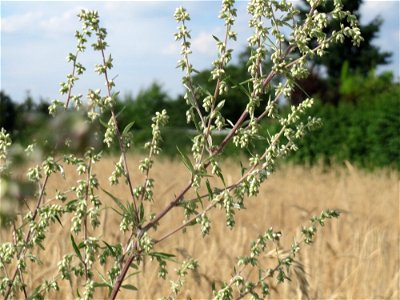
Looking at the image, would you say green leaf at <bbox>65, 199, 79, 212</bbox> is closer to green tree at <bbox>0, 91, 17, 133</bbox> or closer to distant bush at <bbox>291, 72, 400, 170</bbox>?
green tree at <bbox>0, 91, 17, 133</bbox>

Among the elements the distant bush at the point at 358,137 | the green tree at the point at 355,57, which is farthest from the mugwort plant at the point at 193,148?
the green tree at the point at 355,57

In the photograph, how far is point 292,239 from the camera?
6137mm

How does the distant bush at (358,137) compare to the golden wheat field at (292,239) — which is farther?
the distant bush at (358,137)

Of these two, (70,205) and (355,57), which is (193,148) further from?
(355,57)

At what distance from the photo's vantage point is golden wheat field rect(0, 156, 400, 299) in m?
3.68

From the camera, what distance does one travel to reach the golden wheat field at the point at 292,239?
368cm

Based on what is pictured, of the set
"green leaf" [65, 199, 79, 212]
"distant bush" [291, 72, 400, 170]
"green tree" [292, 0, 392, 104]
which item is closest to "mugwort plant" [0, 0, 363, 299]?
"green leaf" [65, 199, 79, 212]

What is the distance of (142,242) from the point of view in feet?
6.07

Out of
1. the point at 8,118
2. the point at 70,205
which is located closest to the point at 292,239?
the point at 70,205

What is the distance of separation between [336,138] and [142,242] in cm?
1579

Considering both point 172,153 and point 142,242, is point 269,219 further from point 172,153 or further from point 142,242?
point 172,153

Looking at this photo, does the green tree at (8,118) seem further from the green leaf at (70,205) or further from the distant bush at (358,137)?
the distant bush at (358,137)

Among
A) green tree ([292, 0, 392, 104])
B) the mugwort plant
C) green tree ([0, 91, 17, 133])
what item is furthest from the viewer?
green tree ([292, 0, 392, 104])

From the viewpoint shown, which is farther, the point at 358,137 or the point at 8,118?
the point at 358,137
